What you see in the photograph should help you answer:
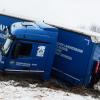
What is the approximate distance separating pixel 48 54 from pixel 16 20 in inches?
136

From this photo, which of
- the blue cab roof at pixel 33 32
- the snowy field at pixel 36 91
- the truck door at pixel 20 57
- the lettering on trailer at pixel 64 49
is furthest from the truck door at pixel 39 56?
the lettering on trailer at pixel 64 49

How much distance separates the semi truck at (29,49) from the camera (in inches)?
665

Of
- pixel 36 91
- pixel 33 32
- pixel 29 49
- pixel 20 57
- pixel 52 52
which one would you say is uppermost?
pixel 33 32

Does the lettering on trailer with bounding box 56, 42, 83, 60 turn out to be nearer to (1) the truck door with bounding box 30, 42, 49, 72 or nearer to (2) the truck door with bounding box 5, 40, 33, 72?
(1) the truck door with bounding box 30, 42, 49, 72

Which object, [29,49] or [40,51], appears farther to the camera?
[40,51]

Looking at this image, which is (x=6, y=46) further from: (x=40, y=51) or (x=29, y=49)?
(x=40, y=51)

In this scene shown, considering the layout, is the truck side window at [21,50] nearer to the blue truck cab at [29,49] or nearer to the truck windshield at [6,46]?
the blue truck cab at [29,49]

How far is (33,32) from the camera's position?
17.4 m

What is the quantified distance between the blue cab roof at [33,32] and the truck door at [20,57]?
11.9 inches

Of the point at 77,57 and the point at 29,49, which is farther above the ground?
the point at 29,49

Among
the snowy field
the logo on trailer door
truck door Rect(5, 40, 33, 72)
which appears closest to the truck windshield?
truck door Rect(5, 40, 33, 72)

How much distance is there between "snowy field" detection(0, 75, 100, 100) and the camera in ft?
47.5

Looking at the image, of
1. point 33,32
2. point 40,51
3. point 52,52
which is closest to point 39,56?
point 40,51

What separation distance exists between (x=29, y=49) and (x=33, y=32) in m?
0.74
